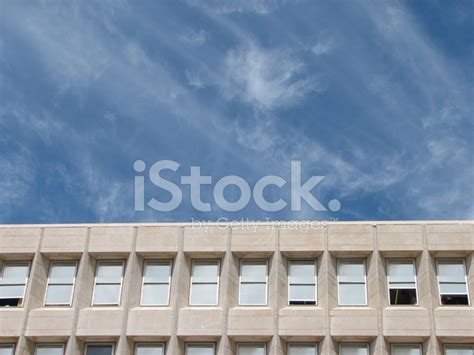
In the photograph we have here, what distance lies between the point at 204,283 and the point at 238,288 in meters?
1.63

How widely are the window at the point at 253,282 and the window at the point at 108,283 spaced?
574 centimetres

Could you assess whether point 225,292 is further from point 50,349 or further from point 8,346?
point 8,346

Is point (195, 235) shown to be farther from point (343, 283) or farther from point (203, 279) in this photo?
point (343, 283)

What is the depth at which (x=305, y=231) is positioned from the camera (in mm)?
44250

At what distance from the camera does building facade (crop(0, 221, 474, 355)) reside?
4219 cm

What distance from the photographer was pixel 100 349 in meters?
43.2

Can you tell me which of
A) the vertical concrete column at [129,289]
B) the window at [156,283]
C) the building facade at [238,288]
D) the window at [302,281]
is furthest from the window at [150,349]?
the window at [302,281]

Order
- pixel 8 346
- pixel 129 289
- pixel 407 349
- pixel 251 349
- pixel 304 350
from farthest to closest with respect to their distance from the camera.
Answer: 1. pixel 129 289
2. pixel 8 346
3. pixel 251 349
4. pixel 304 350
5. pixel 407 349

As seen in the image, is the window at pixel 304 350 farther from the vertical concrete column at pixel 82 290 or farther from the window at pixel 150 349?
the vertical concrete column at pixel 82 290

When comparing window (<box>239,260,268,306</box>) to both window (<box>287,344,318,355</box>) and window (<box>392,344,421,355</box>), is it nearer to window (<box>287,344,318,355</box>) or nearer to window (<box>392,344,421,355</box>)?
window (<box>287,344,318,355</box>)

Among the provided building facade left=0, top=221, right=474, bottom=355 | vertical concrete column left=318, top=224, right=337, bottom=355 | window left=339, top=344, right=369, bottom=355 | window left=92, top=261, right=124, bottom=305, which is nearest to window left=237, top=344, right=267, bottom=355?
building facade left=0, top=221, right=474, bottom=355

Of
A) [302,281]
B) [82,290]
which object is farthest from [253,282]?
[82,290]

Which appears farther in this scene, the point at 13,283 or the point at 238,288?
the point at 13,283

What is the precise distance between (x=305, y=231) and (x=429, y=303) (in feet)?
21.3
